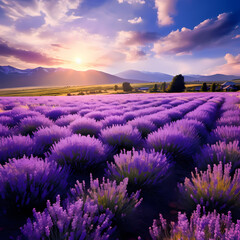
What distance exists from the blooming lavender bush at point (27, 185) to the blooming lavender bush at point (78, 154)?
42 cm

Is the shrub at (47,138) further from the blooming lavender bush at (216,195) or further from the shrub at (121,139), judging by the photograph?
the blooming lavender bush at (216,195)

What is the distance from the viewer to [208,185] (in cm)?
127

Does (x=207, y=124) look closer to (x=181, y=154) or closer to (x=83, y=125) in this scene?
(x=181, y=154)

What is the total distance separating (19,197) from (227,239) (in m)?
1.45

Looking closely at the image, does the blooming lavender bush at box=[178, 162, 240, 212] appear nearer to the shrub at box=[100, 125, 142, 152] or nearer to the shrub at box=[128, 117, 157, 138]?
the shrub at box=[100, 125, 142, 152]

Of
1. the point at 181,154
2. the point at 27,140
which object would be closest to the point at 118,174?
the point at 181,154

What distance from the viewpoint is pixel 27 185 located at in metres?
1.28

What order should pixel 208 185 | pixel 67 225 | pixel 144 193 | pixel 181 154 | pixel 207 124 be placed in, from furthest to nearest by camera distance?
pixel 207 124 < pixel 181 154 < pixel 144 193 < pixel 208 185 < pixel 67 225

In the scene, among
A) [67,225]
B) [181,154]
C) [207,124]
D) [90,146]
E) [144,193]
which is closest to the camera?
[67,225]

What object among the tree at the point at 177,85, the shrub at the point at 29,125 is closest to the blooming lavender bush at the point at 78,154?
the shrub at the point at 29,125

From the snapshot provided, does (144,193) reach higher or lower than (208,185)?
lower

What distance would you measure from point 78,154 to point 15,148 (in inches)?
38.1

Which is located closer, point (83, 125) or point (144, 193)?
point (144, 193)

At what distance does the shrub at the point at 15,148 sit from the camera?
1.99 metres
